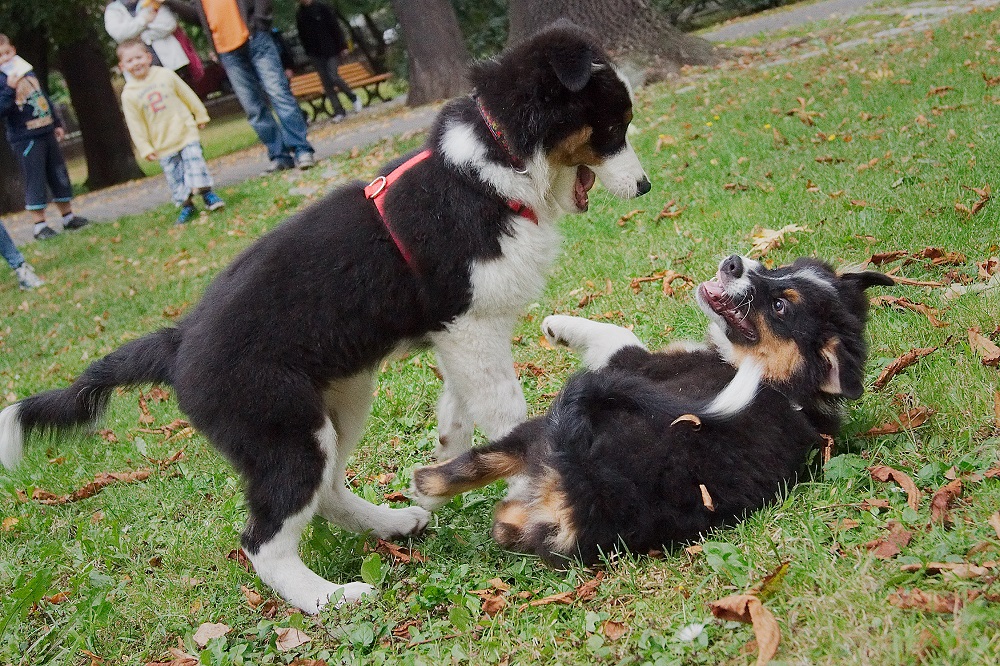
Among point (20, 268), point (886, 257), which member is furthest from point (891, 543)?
point (20, 268)

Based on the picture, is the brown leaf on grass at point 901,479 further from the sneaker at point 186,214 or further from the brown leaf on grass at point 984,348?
the sneaker at point 186,214

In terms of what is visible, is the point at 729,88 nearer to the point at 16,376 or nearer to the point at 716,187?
the point at 716,187

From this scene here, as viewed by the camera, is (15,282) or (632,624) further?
(15,282)

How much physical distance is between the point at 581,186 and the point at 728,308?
95 centimetres

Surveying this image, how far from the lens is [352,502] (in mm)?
3721

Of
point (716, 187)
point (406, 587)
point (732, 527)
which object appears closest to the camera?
point (732, 527)

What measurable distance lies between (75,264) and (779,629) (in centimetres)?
1164

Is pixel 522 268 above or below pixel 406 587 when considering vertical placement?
above

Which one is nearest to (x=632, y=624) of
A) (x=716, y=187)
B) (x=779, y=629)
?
(x=779, y=629)

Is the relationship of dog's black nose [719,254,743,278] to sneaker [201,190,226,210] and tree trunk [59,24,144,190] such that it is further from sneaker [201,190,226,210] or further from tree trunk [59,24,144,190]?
tree trunk [59,24,144,190]

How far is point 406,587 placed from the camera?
339cm

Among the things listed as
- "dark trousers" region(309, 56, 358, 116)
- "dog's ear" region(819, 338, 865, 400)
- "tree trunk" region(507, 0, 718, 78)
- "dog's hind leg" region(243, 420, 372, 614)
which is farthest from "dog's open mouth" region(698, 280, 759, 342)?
"dark trousers" region(309, 56, 358, 116)

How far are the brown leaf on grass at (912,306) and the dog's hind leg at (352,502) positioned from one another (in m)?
2.49

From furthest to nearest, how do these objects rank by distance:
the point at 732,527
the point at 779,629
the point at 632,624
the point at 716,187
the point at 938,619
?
the point at 716,187
the point at 732,527
the point at 632,624
the point at 779,629
the point at 938,619
